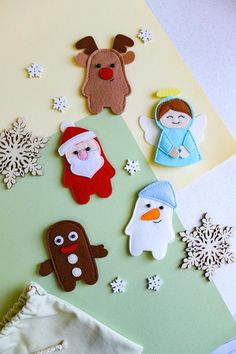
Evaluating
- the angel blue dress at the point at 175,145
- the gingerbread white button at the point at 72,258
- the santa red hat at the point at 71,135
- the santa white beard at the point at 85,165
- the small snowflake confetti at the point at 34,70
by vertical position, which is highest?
the small snowflake confetti at the point at 34,70

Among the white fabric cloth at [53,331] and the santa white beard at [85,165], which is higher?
the santa white beard at [85,165]

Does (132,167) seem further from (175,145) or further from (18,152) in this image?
(18,152)

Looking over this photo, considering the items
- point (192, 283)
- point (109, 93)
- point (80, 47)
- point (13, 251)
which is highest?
point (80, 47)

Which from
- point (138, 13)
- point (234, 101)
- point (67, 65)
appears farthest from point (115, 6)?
point (234, 101)

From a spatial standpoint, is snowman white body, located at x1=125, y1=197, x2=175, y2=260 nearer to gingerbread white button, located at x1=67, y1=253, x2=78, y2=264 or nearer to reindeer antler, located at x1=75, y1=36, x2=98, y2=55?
gingerbread white button, located at x1=67, y1=253, x2=78, y2=264

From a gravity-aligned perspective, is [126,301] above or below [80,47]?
below

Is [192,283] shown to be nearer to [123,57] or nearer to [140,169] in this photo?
[140,169]

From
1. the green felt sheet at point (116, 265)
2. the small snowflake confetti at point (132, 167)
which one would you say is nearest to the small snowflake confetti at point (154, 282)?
the green felt sheet at point (116, 265)

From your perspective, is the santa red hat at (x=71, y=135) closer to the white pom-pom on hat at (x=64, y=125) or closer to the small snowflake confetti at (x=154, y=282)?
the white pom-pom on hat at (x=64, y=125)
